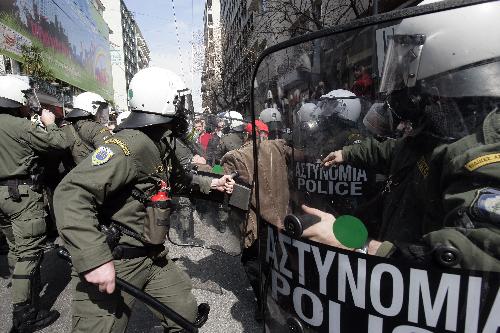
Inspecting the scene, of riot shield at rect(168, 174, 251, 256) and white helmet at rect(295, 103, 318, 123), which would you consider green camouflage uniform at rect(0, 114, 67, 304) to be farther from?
white helmet at rect(295, 103, 318, 123)

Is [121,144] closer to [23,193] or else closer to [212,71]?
[23,193]

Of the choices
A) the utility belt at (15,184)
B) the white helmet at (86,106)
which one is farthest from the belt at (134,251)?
the white helmet at (86,106)

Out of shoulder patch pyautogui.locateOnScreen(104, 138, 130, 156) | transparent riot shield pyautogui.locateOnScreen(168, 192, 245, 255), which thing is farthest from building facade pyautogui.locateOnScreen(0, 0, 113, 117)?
shoulder patch pyautogui.locateOnScreen(104, 138, 130, 156)

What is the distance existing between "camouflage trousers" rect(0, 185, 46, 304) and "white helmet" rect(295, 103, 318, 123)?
9.12 ft

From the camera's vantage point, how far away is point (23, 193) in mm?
3096

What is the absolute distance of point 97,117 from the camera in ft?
15.1

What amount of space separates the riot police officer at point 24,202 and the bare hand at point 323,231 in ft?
8.77

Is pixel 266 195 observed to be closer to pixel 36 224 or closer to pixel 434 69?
pixel 434 69

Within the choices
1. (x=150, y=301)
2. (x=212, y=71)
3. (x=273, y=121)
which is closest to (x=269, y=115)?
(x=273, y=121)

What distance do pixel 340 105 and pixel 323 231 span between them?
1.38ft

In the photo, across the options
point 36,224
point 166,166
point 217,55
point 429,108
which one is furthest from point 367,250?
point 217,55

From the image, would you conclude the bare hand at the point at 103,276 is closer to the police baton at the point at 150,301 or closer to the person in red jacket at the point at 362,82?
the police baton at the point at 150,301

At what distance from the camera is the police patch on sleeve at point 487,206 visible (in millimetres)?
882

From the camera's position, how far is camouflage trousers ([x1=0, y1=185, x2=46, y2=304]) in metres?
2.99
